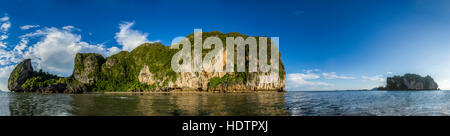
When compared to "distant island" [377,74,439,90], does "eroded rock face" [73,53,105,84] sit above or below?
above

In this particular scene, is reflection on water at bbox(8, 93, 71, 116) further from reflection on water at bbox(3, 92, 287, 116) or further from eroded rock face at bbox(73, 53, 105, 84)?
eroded rock face at bbox(73, 53, 105, 84)

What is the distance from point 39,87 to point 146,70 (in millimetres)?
65680

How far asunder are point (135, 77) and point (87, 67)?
37889mm

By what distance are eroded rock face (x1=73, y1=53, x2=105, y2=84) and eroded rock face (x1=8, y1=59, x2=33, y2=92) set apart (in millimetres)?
26036

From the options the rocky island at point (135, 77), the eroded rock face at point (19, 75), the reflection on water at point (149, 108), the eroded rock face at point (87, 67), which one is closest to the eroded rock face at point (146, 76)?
the rocky island at point (135, 77)

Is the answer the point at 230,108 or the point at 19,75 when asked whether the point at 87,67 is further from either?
the point at 230,108

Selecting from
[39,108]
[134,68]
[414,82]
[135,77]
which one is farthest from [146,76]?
[414,82]

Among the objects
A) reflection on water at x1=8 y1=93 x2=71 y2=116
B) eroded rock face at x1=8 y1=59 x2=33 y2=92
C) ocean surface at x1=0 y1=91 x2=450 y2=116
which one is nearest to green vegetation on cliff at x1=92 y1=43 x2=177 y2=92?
eroded rock face at x1=8 y1=59 x2=33 y2=92

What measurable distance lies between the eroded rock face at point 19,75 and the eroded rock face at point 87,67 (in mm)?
26036

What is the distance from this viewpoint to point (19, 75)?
12425 cm

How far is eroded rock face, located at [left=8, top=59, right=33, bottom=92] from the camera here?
122 metres
